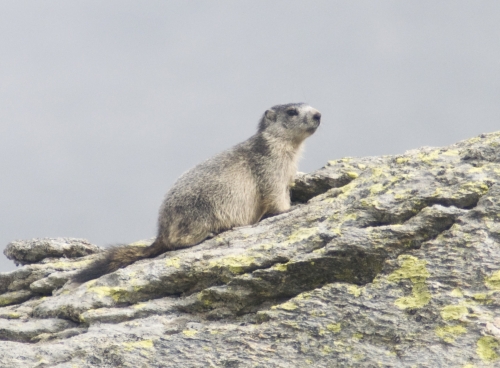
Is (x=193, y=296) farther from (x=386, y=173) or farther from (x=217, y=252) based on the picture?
(x=386, y=173)

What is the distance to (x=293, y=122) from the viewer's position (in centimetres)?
Answer: 1470

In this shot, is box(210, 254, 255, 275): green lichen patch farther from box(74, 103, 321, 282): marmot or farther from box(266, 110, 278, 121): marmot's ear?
box(266, 110, 278, 121): marmot's ear

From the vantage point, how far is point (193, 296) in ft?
29.0

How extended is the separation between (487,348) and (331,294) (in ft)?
5.96

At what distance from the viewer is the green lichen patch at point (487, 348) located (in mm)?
6887

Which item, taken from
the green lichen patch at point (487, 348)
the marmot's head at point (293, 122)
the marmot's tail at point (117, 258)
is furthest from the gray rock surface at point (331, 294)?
the marmot's head at point (293, 122)

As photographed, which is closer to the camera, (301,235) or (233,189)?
(301,235)

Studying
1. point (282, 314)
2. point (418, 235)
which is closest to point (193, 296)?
point (282, 314)

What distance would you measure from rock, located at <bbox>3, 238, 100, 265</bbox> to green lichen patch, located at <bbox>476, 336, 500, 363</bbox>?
8942mm

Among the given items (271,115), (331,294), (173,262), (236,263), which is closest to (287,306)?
(331,294)

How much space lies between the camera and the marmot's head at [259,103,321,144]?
14.6 meters

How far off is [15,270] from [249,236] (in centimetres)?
483

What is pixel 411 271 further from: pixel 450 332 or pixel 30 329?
pixel 30 329

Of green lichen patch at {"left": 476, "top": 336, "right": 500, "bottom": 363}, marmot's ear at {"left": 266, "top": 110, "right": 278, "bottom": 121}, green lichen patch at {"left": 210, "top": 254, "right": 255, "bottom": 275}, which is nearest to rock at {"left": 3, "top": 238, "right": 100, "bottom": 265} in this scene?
marmot's ear at {"left": 266, "top": 110, "right": 278, "bottom": 121}
